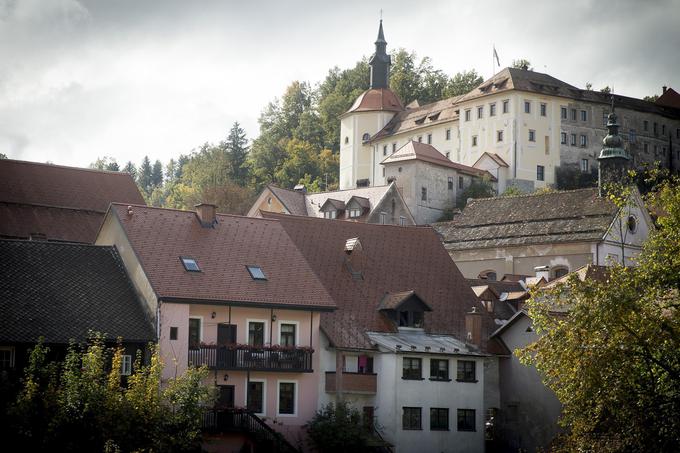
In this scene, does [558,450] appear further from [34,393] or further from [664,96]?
[664,96]

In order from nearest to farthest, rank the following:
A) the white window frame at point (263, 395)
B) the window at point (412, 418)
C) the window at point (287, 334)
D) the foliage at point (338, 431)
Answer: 1. the foliage at point (338, 431)
2. the white window frame at point (263, 395)
3. the window at point (287, 334)
4. the window at point (412, 418)

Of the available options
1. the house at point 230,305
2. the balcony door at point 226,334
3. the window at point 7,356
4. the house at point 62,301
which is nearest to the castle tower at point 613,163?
the house at point 230,305

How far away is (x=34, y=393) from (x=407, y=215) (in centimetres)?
6170

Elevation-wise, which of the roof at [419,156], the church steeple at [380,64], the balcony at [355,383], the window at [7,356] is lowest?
the balcony at [355,383]

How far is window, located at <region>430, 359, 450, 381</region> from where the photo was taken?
201 ft

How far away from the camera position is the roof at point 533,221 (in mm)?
88312

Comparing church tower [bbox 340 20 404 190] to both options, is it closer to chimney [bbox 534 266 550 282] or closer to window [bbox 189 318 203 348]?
chimney [bbox 534 266 550 282]

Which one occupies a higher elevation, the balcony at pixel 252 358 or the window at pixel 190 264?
the window at pixel 190 264

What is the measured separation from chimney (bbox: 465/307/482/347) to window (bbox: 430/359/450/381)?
9.49ft

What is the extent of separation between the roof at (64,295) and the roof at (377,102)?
307 feet

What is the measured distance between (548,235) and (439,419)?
31.0 meters

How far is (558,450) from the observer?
159 feet

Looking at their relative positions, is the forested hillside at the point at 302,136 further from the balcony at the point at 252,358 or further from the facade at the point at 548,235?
the balcony at the point at 252,358

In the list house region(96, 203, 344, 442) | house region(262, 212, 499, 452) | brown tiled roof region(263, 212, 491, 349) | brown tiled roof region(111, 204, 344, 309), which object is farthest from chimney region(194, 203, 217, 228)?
brown tiled roof region(263, 212, 491, 349)
